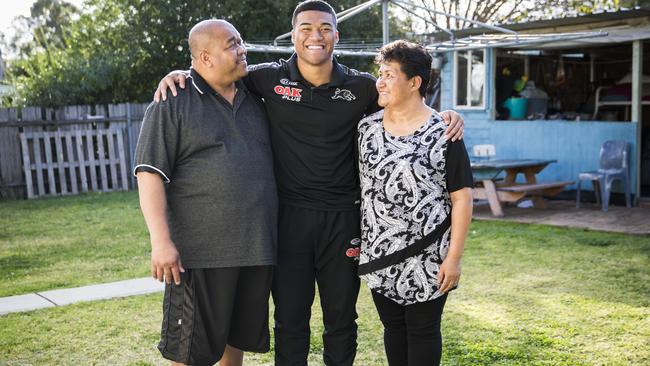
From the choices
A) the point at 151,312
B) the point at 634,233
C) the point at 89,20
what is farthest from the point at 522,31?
the point at 89,20

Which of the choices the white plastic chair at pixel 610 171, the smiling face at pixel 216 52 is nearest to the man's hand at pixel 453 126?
the smiling face at pixel 216 52

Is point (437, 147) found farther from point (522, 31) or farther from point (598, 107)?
point (598, 107)

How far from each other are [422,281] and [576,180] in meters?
8.74

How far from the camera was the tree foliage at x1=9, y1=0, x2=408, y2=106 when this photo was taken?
14.7 meters

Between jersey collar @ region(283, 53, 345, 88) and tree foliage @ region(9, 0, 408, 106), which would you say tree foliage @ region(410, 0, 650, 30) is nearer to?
tree foliage @ region(9, 0, 408, 106)

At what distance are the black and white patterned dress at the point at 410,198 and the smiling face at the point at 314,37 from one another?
460 mm

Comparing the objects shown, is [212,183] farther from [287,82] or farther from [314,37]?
[314,37]

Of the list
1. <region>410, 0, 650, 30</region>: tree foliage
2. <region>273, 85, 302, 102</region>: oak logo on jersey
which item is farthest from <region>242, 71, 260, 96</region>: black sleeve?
<region>410, 0, 650, 30</region>: tree foliage

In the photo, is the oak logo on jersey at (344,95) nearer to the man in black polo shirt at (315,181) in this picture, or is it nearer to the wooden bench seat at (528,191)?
the man in black polo shirt at (315,181)

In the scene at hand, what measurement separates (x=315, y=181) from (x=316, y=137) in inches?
8.2

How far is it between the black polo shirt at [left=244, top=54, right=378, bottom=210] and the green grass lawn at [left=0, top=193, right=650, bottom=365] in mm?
1322

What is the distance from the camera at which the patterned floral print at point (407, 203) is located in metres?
3.05

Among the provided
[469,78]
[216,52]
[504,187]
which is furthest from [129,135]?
[216,52]

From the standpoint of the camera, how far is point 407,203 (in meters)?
3.08
